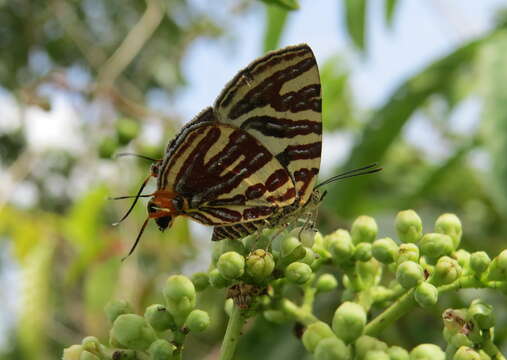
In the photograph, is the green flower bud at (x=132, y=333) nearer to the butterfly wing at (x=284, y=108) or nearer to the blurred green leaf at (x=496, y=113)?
the butterfly wing at (x=284, y=108)

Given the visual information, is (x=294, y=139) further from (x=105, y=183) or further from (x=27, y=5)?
(x=27, y=5)

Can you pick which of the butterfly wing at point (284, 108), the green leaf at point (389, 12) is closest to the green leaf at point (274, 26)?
the green leaf at point (389, 12)

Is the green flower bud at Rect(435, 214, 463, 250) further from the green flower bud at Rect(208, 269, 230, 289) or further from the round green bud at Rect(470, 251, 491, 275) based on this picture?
the green flower bud at Rect(208, 269, 230, 289)

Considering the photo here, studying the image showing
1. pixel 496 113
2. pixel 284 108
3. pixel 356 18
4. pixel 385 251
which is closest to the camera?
pixel 385 251

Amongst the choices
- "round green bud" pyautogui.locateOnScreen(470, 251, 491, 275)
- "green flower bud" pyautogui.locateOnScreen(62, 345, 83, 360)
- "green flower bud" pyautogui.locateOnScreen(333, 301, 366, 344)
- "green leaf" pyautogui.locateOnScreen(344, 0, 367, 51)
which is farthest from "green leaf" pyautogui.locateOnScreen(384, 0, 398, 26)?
"green flower bud" pyautogui.locateOnScreen(62, 345, 83, 360)

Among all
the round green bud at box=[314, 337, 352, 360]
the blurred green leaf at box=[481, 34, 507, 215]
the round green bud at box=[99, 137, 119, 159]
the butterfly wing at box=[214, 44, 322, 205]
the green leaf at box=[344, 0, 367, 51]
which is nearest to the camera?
the round green bud at box=[314, 337, 352, 360]

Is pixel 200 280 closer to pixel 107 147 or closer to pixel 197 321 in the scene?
pixel 197 321

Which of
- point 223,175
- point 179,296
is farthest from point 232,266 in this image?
point 223,175
